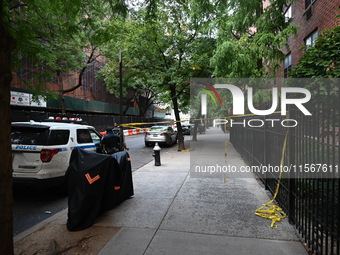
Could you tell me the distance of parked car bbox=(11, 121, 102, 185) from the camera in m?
5.43

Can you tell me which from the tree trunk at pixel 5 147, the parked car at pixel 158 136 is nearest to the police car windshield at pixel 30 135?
the tree trunk at pixel 5 147

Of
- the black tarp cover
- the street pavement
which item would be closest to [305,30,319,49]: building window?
the street pavement

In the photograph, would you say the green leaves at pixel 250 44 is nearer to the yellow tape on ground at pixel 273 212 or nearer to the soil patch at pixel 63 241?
the yellow tape on ground at pixel 273 212

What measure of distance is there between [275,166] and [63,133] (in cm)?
518

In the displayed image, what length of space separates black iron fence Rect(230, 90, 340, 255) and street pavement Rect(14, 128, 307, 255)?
0.33 meters

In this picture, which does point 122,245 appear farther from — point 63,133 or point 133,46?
point 133,46

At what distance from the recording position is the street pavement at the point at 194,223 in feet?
10.8

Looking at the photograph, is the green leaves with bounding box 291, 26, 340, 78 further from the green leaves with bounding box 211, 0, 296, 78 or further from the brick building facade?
the brick building facade

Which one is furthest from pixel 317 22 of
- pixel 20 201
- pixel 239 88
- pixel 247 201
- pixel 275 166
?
pixel 20 201

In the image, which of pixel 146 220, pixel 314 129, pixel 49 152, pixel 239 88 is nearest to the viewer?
pixel 314 129

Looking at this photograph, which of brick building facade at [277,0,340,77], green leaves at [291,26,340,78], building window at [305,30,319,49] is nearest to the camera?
green leaves at [291,26,340,78]

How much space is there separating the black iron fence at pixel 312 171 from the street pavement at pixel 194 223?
333 millimetres

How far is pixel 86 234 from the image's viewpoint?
378 cm

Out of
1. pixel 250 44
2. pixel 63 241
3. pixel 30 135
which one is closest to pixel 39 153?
pixel 30 135
